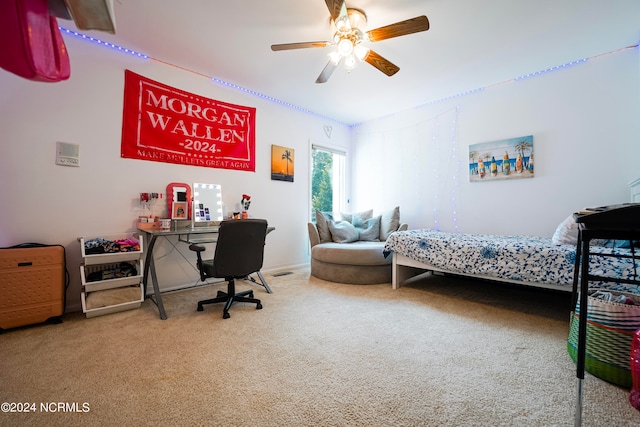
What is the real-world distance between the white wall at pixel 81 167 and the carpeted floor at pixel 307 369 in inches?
31.0

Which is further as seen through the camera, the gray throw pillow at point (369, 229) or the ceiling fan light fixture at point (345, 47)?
the gray throw pillow at point (369, 229)

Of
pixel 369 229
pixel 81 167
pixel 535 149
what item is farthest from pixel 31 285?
pixel 535 149

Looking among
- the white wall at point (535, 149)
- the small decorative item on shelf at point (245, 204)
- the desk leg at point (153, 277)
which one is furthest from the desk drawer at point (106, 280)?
the white wall at point (535, 149)

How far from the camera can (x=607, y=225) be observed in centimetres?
106

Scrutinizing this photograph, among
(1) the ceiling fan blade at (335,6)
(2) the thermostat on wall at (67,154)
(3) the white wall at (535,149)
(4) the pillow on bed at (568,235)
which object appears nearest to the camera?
(1) the ceiling fan blade at (335,6)

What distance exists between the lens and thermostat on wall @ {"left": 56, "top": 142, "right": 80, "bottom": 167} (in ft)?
7.88

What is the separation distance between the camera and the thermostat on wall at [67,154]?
7.88ft

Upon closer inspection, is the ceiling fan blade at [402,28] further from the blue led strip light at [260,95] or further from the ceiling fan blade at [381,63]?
the blue led strip light at [260,95]

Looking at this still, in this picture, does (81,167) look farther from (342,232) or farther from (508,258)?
(508,258)

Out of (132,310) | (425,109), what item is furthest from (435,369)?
(425,109)

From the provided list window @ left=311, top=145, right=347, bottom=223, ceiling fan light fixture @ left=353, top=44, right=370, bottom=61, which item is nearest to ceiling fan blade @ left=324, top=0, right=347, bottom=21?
ceiling fan light fixture @ left=353, top=44, right=370, bottom=61

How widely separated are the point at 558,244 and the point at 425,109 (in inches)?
106

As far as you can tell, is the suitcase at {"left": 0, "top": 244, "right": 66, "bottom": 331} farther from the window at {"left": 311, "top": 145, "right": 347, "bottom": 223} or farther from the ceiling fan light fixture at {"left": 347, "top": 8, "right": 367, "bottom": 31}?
the window at {"left": 311, "top": 145, "right": 347, "bottom": 223}

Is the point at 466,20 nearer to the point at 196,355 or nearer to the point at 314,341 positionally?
the point at 314,341
